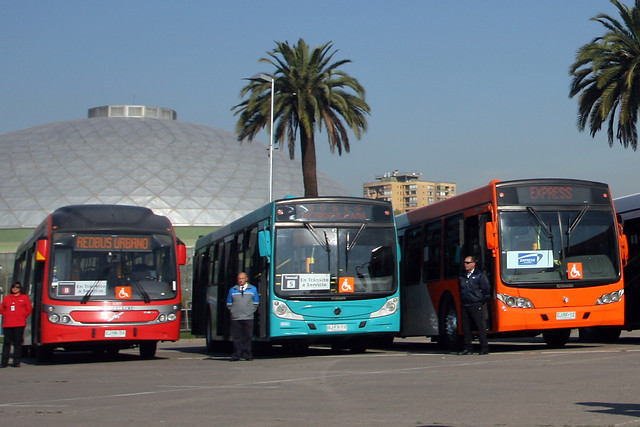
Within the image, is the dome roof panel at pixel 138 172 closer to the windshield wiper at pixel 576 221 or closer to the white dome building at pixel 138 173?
the white dome building at pixel 138 173

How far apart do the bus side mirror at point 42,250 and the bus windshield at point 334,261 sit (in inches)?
175

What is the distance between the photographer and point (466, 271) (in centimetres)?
1658

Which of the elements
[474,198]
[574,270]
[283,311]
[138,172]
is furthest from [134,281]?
[138,172]

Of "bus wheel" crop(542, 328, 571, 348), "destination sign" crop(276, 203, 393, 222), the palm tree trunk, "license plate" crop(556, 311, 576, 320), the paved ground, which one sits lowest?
the paved ground

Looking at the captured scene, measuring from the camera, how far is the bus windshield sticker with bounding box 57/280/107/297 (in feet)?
61.3

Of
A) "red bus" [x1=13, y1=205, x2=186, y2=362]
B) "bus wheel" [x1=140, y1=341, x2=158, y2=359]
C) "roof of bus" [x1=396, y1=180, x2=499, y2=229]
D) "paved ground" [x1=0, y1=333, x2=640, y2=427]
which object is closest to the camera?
"paved ground" [x1=0, y1=333, x2=640, y2=427]

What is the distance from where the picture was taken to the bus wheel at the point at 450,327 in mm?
18047

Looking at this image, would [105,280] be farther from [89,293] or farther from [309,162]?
[309,162]

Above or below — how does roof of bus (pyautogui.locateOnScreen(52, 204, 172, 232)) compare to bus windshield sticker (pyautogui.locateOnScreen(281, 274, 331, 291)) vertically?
above

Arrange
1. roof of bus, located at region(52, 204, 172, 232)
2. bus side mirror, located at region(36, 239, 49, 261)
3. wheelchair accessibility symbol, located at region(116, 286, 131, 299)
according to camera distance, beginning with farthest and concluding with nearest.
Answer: roof of bus, located at region(52, 204, 172, 232)
wheelchair accessibility symbol, located at region(116, 286, 131, 299)
bus side mirror, located at region(36, 239, 49, 261)

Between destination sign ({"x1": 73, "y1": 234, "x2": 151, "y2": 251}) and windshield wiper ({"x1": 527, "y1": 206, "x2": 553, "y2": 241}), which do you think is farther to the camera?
destination sign ({"x1": 73, "y1": 234, "x2": 151, "y2": 251})

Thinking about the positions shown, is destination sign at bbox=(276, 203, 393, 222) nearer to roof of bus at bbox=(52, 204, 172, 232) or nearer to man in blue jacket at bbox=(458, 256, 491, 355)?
man in blue jacket at bbox=(458, 256, 491, 355)

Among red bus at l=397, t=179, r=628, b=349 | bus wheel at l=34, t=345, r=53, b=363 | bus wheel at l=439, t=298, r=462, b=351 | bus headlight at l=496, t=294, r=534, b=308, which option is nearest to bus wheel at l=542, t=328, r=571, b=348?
red bus at l=397, t=179, r=628, b=349

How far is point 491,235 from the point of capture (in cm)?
1639
